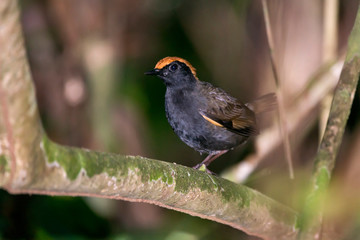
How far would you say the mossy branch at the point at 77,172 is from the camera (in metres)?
1.64

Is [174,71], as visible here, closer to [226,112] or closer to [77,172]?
[226,112]

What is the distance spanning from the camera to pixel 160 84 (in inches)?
276

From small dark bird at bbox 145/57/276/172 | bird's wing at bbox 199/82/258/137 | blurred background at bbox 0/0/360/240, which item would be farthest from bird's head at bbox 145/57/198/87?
blurred background at bbox 0/0/360/240

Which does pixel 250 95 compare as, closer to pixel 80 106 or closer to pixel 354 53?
pixel 80 106

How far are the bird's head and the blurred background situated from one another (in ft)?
2.42

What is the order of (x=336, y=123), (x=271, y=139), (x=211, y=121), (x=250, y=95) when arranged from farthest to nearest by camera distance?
(x=250, y=95) < (x=271, y=139) < (x=211, y=121) < (x=336, y=123)

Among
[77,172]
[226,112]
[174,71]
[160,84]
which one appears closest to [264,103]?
[226,112]

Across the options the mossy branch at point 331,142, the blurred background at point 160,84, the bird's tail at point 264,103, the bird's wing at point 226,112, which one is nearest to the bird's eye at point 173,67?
the bird's wing at point 226,112

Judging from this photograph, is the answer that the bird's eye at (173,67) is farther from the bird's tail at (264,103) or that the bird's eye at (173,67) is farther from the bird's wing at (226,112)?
the bird's tail at (264,103)

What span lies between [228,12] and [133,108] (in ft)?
5.52

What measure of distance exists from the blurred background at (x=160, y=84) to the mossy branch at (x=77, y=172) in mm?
729

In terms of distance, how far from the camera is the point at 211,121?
416 cm

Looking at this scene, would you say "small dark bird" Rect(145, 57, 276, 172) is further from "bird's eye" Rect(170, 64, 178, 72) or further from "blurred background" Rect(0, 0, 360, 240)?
"blurred background" Rect(0, 0, 360, 240)

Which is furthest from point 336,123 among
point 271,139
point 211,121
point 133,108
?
point 133,108
